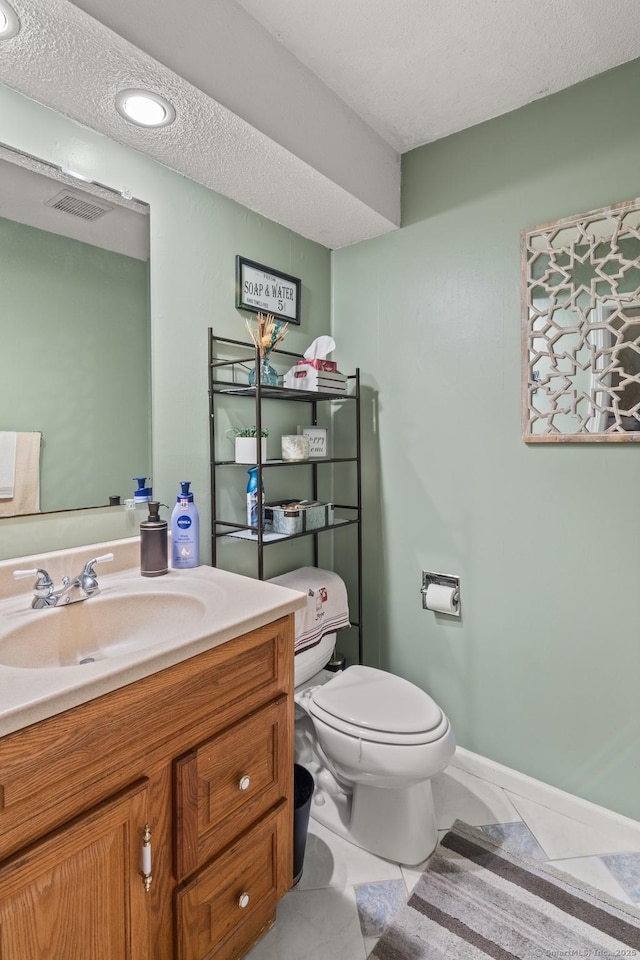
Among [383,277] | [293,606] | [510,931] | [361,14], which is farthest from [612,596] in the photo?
[361,14]

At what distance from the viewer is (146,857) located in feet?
2.86

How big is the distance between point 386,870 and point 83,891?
99cm

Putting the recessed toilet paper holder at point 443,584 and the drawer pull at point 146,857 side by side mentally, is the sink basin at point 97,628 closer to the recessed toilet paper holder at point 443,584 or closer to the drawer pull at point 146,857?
the drawer pull at point 146,857

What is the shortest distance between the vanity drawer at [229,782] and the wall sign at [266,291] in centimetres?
138

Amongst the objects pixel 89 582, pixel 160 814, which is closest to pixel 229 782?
pixel 160 814

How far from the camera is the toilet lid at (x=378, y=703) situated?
4.72 ft

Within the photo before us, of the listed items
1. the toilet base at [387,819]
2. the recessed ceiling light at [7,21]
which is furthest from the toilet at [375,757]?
the recessed ceiling light at [7,21]

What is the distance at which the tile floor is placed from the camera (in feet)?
4.09

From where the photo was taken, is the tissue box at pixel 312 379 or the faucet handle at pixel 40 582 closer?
the faucet handle at pixel 40 582

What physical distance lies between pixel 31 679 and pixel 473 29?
74.3 inches

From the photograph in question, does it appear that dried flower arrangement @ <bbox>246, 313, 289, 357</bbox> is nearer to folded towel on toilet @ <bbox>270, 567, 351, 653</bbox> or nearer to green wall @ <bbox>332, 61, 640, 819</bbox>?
green wall @ <bbox>332, 61, 640, 819</bbox>

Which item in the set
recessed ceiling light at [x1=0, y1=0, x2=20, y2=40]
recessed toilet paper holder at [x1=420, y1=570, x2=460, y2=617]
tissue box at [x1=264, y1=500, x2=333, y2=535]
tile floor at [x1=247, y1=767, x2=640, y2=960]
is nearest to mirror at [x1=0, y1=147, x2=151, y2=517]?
recessed ceiling light at [x1=0, y1=0, x2=20, y2=40]

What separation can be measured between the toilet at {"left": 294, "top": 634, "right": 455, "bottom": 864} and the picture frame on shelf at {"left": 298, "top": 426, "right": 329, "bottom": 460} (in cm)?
77

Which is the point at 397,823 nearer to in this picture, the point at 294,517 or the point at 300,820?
the point at 300,820
